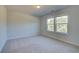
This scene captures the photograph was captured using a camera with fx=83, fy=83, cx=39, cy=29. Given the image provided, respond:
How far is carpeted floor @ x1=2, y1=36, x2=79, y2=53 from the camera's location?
1333mm

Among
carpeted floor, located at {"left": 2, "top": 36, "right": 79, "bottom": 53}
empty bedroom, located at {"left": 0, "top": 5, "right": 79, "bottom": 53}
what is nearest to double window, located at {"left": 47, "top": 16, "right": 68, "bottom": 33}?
empty bedroom, located at {"left": 0, "top": 5, "right": 79, "bottom": 53}

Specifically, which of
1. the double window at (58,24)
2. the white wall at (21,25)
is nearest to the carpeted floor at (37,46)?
the white wall at (21,25)

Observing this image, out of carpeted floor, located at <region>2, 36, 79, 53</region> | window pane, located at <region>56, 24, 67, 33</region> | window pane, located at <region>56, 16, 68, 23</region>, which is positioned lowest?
carpeted floor, located at <region>2, 36, 79, 53</region>

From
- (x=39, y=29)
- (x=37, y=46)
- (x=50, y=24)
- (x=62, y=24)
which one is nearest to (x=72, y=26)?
(x=62, y=24)

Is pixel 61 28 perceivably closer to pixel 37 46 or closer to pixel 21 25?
pixel 37 46

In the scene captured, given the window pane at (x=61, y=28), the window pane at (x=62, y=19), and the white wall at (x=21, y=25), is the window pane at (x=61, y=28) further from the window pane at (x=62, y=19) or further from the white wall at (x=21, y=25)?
the white wall at (x=21, y=25)

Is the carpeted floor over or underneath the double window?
underneath

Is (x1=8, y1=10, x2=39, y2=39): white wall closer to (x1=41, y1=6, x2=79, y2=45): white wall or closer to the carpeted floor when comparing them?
the carpeted floor

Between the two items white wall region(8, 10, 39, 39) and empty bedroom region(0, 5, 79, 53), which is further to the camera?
white wall region(8, 10, 39, 39)
